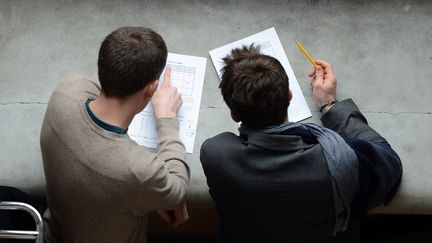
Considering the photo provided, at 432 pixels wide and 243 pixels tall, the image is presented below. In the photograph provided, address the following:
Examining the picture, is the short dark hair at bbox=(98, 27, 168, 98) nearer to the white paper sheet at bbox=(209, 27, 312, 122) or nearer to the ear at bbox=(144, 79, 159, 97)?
the ear at bbox=(144, 79, 159, 97)

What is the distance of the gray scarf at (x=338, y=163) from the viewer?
112cm

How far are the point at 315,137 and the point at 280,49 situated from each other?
40cm

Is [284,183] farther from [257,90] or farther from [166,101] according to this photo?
[166,101]

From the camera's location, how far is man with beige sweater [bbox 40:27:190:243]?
1087 mm

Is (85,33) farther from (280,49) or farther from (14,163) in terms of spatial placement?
(280,49)

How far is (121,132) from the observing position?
44.8 inches

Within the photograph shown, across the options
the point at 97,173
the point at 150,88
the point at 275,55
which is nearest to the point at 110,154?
the point at 97,173

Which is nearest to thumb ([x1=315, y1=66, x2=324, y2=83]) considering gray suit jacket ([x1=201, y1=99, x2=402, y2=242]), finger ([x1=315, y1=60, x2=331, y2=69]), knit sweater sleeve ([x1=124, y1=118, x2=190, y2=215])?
finger ([x1=315, y1=60, x2=331, y2=69])

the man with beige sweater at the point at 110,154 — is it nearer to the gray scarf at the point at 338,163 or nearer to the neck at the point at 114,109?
the neck at the point at 114,109

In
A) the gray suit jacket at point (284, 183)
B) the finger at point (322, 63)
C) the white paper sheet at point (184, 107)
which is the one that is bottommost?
the gray suit jacket at point (284, 183)

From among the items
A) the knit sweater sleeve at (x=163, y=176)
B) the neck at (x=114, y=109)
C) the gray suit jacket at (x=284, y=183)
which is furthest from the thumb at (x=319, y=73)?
the neck at (x=114, y=109)

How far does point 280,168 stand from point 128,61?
0.43 meters

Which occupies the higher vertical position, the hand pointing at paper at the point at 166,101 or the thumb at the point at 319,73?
the thumb at the point at 319,73

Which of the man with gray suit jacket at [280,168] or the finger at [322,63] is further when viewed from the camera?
the finger at [322,63]
